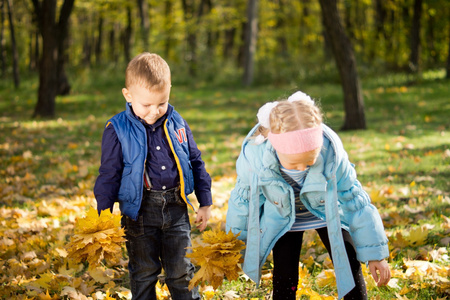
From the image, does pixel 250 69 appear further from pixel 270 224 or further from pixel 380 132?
pixel 270 224

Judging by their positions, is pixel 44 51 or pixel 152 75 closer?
pixel 152 75

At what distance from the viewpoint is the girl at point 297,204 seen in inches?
84.7

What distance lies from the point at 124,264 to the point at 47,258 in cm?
58

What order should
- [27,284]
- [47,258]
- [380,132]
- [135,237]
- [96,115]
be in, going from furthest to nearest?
[96,115]
[380,132]
[47,258]
[27,284]
[135,237]

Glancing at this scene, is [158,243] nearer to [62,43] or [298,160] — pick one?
[298,160]

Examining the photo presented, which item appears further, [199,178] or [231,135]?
[231,135]

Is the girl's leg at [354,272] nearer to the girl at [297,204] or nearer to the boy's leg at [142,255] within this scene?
the girl at [297,204]

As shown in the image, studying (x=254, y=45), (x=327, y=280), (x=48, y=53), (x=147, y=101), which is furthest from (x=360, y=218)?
(x=254, y=45)

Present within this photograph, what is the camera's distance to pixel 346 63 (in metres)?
8.69

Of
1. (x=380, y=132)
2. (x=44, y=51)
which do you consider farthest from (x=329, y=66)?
(x=44, y=51)

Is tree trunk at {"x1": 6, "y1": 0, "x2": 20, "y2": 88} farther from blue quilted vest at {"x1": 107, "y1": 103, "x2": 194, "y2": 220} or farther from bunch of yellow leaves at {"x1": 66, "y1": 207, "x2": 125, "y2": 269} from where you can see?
bunch of yellow leaves at {"x1": 66, "y1": 207, "x2": 125, "y2": 269}

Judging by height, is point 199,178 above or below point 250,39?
below

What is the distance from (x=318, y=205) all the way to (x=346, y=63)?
274 inches

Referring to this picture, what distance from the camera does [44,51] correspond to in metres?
10.9
